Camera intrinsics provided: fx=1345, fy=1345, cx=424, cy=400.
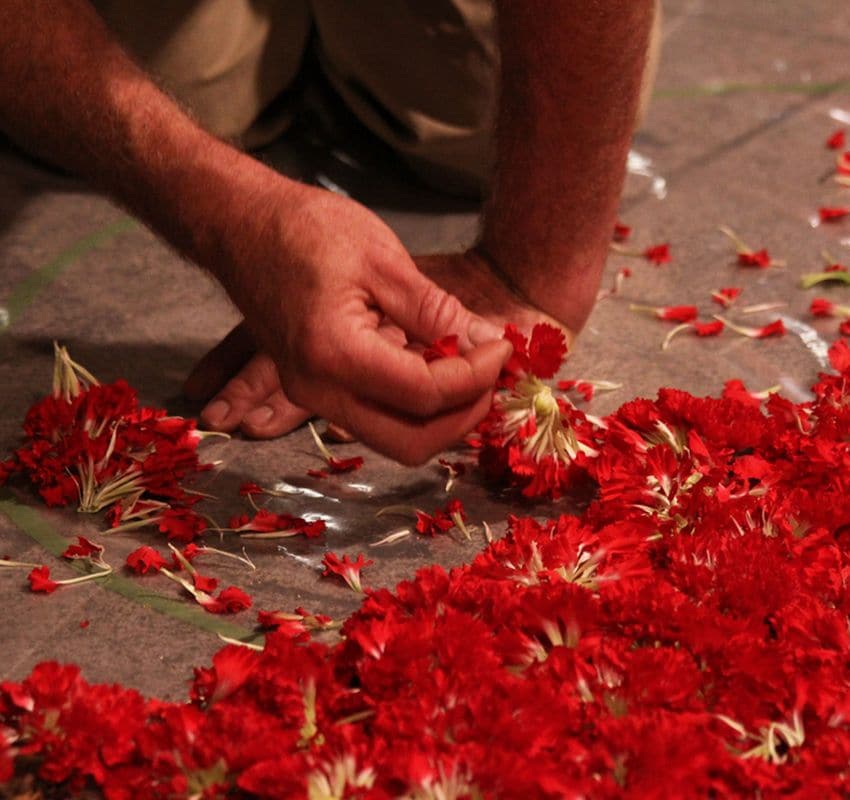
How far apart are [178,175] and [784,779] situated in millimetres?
704

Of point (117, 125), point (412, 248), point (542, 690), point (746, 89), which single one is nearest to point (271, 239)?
point (117, 125)

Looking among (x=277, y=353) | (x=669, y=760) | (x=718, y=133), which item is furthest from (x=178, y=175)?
(x=718, y=133)

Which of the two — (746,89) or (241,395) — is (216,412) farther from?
(746,89)

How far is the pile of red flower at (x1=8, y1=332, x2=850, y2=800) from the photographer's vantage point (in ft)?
2.91

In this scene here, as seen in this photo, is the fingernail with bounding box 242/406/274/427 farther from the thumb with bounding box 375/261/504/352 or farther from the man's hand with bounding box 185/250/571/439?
the thumb with bounding box 375/261/504/352

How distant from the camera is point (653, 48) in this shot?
185 centimetres

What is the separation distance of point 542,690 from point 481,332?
359 mm

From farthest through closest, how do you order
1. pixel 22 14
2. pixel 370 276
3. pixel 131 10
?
pixel 131 10
pixel 22 14
pixel 370 276

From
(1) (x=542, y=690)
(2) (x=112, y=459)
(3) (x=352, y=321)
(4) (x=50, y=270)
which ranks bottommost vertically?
(4) (x=50, y=270)

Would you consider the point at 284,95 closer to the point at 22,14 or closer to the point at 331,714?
the point at 22,14

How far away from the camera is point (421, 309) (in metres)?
1.14

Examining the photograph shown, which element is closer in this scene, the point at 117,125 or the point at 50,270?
the point at 117,125

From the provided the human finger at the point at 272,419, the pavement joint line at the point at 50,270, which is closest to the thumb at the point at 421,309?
the human finger at the point at 272,419

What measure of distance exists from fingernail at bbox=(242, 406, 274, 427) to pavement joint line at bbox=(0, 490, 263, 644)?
0.23 m
